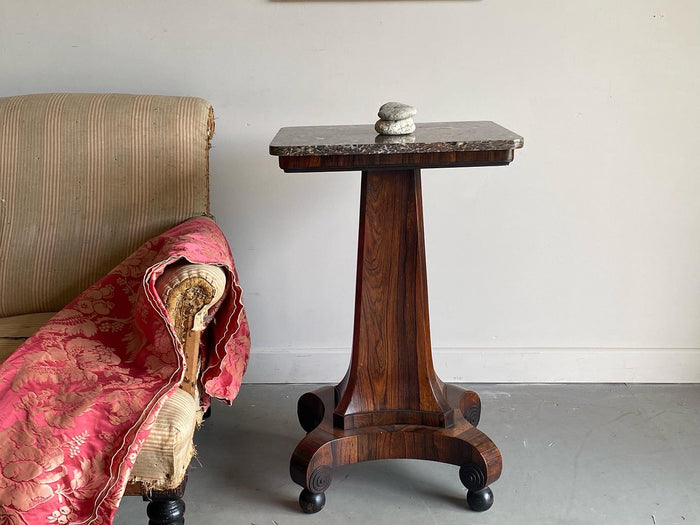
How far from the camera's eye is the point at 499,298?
245 centimetres

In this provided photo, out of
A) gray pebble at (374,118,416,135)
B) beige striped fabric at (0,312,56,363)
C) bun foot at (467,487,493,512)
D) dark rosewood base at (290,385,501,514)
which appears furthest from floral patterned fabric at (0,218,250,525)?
bun foot at (467,487,493,512)

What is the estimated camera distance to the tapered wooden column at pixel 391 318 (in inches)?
71.3

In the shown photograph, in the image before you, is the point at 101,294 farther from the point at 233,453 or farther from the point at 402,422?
the point at 402,422

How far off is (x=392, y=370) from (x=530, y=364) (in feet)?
2.46

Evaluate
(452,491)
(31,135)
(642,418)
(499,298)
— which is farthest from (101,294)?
(642,418)

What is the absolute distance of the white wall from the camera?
2.26 m

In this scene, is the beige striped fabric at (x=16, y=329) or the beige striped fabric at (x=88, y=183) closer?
the beige striped fabric at (x=16, y=329)

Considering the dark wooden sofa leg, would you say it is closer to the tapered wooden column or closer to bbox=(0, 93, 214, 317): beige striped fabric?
the tapered wooden column

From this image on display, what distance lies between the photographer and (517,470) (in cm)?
197

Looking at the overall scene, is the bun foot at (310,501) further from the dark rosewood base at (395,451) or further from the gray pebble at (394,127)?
the gray pebble at (394,127)

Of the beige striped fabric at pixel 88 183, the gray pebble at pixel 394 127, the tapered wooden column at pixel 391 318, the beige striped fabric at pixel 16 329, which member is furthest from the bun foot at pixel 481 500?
the beige striped fabric at pixel 16 329

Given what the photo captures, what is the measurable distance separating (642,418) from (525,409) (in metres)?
0.33

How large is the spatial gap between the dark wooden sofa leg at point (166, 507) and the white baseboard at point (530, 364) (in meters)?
0.98

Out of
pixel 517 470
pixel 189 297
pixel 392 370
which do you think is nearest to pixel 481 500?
pixel 517 470
